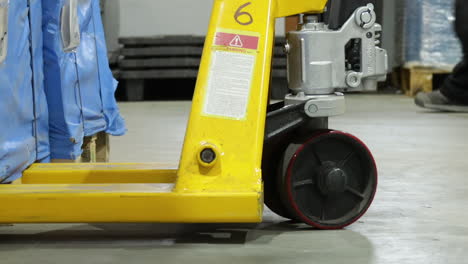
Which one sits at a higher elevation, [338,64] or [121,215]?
[338,64]

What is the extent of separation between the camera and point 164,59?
884cm

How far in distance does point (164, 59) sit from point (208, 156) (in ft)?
21.1

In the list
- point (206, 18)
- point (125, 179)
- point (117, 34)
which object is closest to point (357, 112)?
point (206, 18)

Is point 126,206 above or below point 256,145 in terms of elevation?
below

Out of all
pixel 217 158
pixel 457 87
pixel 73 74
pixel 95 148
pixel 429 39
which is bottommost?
pixel 457 87

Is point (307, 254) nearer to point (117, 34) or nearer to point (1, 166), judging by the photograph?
point (1, 166)

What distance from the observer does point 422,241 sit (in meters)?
2.54

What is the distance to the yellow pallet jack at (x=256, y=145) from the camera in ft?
8.03

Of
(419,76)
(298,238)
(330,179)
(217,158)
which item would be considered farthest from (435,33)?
(217,158)

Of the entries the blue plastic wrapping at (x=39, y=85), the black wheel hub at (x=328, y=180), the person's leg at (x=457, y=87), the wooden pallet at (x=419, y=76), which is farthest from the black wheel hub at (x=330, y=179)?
the wooden pallet at (x=419, y=76)

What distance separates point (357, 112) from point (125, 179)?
456cm

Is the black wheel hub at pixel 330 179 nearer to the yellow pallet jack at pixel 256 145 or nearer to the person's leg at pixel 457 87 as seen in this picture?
the yellow pallet jack at pixel 256 145

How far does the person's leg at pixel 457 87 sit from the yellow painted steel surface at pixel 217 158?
4.46 m

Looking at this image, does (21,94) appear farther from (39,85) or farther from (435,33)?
(435,33)
